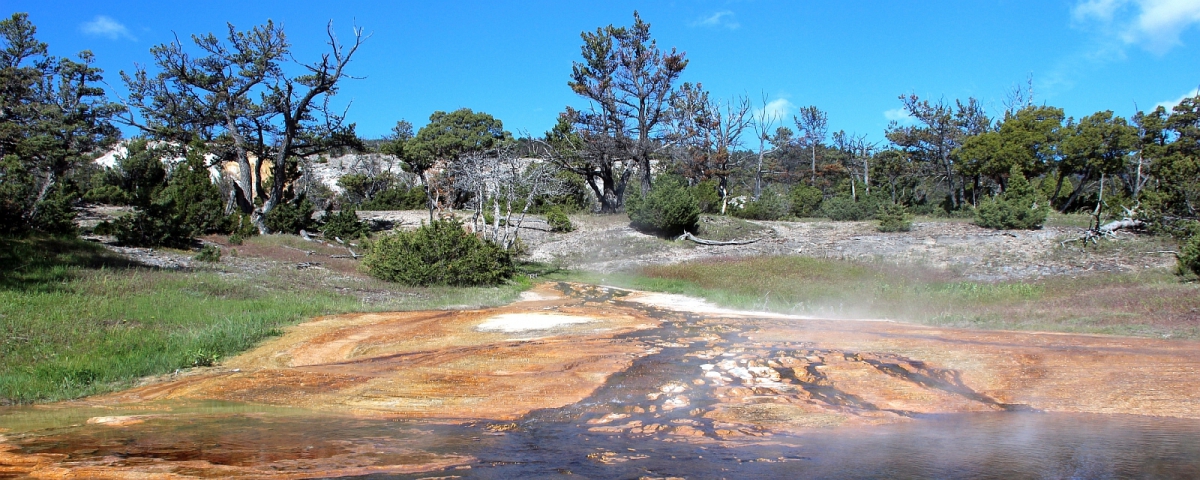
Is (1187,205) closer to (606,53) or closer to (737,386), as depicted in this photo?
(737,386)

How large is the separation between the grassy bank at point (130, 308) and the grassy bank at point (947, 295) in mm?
A: 7385

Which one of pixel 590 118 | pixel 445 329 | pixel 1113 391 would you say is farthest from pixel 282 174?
pixel 1113 391

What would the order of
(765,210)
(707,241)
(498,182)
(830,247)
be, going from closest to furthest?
(498,182) → (830,247) → (707,241) → (765,210)

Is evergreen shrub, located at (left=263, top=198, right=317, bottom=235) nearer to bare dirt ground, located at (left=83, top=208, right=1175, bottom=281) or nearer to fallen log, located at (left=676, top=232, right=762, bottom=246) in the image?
bare dirt ground, located at (left=83, top=208, right=1175, bottom=281)

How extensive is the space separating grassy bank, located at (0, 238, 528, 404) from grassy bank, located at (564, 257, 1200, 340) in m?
7.39

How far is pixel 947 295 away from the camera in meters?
18.0

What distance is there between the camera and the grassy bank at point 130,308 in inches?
367

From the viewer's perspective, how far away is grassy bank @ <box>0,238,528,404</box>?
30.6 ft

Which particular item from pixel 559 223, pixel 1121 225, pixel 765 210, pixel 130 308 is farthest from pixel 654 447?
pixel 765 210

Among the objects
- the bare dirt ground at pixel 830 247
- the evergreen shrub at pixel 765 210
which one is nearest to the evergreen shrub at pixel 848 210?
the evergreen shrub at pixel 765 210

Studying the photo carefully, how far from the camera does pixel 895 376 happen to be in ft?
27.7

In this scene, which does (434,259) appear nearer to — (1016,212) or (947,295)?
(947,295)

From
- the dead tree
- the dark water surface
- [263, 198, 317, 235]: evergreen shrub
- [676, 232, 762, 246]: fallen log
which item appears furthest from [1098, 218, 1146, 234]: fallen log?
[263, 198, 317, 235]: evergreen shrub

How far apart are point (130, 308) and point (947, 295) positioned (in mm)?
17766
